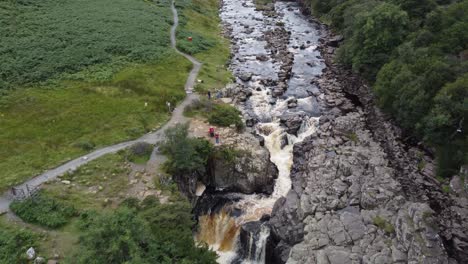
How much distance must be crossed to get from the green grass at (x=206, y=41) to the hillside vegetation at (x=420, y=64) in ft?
78.9

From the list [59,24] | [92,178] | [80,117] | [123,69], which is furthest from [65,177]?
[59,24]

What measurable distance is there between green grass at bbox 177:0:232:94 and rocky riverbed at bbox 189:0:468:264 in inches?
167

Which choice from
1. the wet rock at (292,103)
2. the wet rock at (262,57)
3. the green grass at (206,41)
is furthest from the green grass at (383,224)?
the wet rock at (262,57)

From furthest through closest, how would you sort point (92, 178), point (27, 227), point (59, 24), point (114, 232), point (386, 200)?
point (59, 24)
point (92, 178)
point (386, 200)
point (27, 227)
point (114, 232)

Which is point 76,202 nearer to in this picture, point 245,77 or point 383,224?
point 383,224

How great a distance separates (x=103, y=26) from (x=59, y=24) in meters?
8.80

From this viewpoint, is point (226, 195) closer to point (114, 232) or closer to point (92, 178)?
point (92, 178)

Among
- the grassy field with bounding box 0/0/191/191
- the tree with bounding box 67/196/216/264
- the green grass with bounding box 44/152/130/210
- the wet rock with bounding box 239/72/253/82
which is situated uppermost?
the tree with bounding box 67/196/216/264

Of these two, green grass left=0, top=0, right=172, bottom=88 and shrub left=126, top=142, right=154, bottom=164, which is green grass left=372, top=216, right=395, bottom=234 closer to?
shrub left=126, top=142, right=154, bottom=164

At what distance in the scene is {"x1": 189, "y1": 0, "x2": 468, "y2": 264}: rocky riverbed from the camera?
3788 cm

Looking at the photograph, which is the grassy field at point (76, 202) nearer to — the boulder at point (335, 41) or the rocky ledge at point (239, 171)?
the rocky ledge at point (239, 171)

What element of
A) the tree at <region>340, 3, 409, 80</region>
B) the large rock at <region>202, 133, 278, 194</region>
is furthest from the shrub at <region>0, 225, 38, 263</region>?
the tree at <region>340, 3, 409, 80</region>

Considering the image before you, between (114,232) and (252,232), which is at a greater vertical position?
(114,232)

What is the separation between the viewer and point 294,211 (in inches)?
1710
